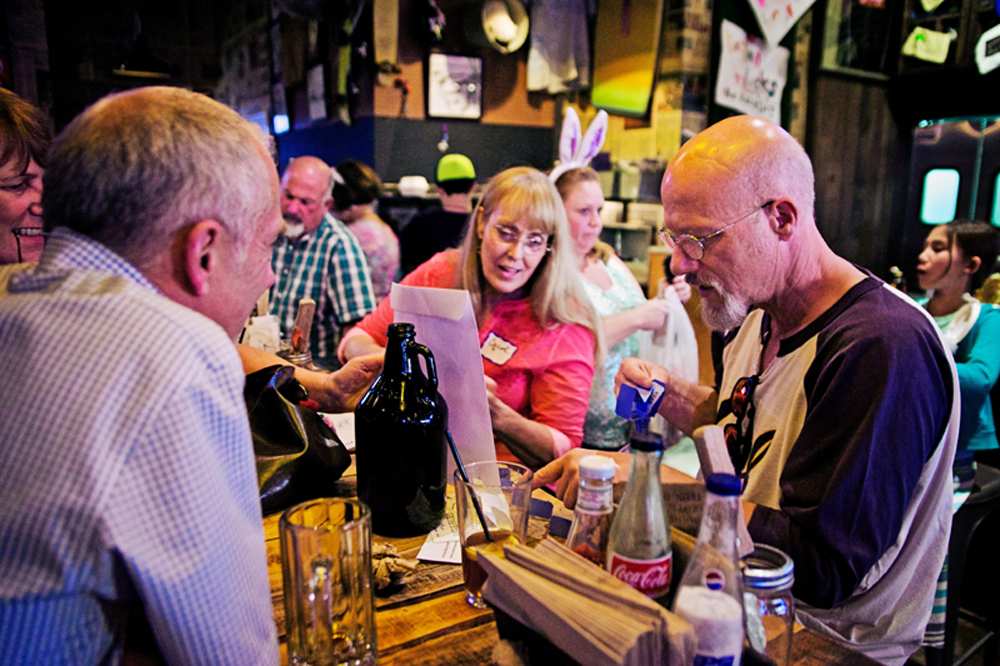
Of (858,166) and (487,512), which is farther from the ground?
(858,166)

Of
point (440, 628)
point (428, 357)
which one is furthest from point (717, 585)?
point (428, 357)

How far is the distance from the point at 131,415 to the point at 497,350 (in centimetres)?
166

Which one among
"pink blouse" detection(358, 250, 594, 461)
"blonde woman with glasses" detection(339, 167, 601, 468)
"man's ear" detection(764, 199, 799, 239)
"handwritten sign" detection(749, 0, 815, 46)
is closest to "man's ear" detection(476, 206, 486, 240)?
"blonde woman with glasses" detection(339, 167, 601, 468)

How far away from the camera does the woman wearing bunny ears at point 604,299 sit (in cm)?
334

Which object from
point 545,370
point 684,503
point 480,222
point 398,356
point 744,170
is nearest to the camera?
point 684,503

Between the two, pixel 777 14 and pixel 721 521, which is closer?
pixel 721 521

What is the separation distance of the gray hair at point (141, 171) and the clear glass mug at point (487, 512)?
1.87 feet

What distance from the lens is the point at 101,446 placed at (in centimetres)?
67

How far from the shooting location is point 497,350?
2305 mm

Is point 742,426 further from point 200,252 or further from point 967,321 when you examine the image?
point 967,321

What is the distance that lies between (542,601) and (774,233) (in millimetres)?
1023

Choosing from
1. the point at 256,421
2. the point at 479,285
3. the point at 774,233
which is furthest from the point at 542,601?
the point at 479,285

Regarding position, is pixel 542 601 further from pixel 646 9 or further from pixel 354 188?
pixel 646 9

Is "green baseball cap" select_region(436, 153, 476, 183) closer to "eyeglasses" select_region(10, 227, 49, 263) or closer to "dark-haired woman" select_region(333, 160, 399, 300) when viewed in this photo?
"dark-haired woman" select_region(333, 160, 399, 300)
